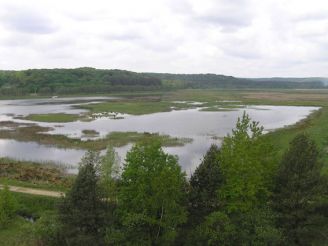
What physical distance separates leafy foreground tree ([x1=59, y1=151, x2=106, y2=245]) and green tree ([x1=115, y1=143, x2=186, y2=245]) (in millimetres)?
1617

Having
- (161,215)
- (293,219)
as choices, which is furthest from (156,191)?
(293,219)

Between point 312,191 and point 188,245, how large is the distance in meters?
8.60

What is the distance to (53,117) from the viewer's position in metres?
99.2

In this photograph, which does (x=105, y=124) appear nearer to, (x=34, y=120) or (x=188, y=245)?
(x=34, y=120)

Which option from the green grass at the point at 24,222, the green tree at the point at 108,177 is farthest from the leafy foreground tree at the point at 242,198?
the green grass at the point at 24,222

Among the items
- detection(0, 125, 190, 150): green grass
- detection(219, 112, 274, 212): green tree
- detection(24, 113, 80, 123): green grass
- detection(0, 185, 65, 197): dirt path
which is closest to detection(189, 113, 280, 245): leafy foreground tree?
detection(219, 112, 274, 212): green tree

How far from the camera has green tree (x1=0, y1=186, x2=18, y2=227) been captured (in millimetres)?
31422

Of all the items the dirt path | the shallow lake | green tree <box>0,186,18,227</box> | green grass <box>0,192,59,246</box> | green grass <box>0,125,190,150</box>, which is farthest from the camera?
green grass <box>0,125,190,150</box>

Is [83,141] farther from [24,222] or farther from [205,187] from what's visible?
[205,187]

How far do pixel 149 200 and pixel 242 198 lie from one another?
21.0 feet

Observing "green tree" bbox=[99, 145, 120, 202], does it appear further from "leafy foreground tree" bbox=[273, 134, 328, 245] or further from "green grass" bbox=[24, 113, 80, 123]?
"green grass" bbox=[24, 113, 80, 123]

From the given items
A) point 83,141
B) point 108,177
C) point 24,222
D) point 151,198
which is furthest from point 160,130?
point 151,198

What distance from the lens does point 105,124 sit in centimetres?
8981

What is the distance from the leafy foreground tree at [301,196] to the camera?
82.0ft
